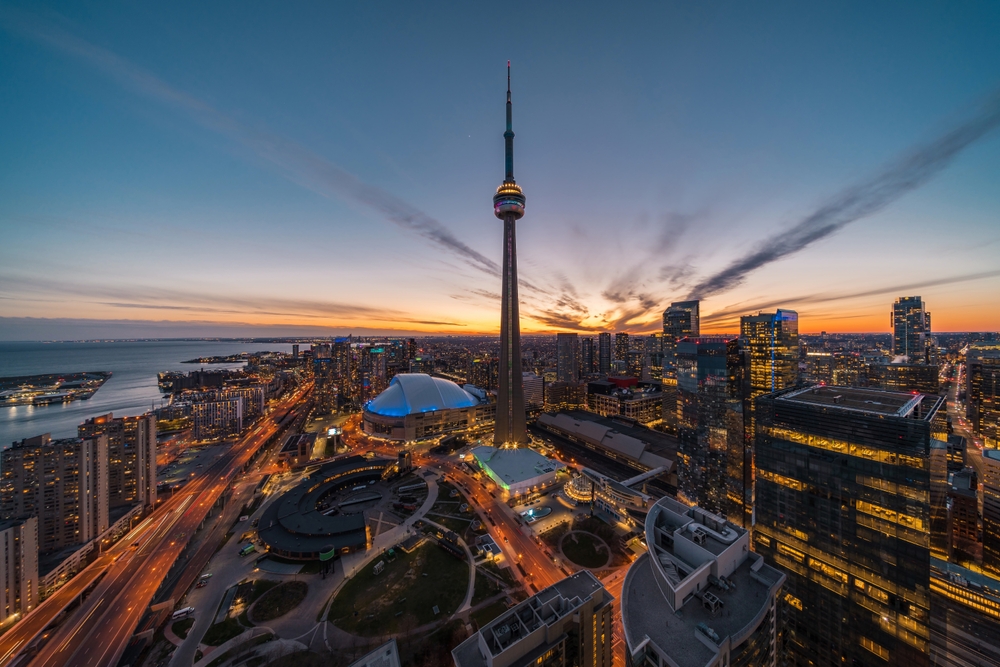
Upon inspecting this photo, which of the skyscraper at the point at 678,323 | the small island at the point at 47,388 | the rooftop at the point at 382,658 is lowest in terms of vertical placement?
the rooftop at the point at 382,658

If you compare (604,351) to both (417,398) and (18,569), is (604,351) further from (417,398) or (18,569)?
(18,569)

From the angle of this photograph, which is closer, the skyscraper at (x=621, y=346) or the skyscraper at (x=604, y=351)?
the skyscraper at (x=604, y=351)

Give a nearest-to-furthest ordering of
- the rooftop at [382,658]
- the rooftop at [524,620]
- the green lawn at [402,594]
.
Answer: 1. the rooftop at [524,620]
2. the rooftop at [382,658]
3. the green lawn at [402,594]

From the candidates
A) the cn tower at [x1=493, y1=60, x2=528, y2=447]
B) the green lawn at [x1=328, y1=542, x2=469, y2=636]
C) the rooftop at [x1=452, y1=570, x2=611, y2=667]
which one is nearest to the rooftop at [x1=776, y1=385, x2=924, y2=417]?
the rooftop at [x1=452, y1=570, x2=611, y2=667]

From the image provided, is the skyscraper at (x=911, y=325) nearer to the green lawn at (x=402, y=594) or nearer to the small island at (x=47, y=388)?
the green lawn at (x=402, y=594)

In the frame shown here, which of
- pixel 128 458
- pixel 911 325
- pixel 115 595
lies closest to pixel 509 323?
pixel 115 595

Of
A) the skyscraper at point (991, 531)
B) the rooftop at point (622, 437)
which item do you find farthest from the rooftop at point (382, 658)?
the skyscraper at point (991, 531)

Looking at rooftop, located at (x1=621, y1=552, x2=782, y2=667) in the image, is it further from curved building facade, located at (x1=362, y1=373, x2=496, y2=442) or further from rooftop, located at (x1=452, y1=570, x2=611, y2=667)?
curved building facade, located at (x1=362, y1=373, x2=496, y2=442)
